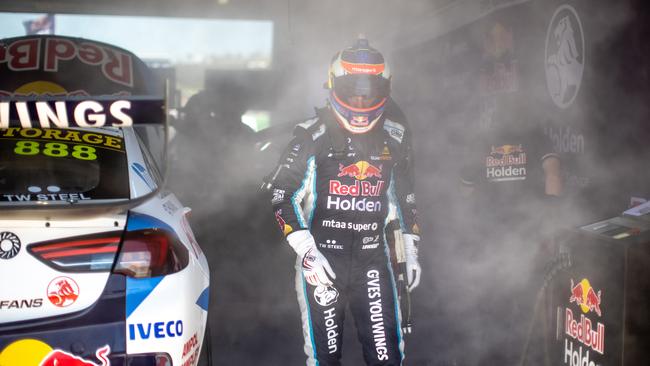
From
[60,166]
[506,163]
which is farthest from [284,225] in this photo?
[506,163]

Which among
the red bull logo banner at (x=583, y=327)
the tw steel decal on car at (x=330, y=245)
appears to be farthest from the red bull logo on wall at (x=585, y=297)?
the tw steel decal on car at (x=330, y=245)

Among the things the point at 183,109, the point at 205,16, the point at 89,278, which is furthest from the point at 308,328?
the point at 205,16

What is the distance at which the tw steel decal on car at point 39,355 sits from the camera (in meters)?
2.46

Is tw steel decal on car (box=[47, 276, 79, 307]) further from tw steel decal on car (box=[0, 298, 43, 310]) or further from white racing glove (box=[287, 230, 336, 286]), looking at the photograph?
white racing glove (box=[287, 230, 336, 286])

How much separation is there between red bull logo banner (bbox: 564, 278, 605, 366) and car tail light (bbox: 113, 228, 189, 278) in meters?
1.75

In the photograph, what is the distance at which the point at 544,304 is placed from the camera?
3.64 metres

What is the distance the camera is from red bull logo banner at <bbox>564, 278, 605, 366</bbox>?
3100 mm

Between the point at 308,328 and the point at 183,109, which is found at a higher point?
the point at 183,109

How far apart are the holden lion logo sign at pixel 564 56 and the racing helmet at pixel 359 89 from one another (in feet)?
4.23

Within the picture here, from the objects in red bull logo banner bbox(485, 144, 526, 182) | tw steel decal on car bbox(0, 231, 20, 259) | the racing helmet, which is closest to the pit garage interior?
red bull logo banner bbox(485, 144, 526, 182)

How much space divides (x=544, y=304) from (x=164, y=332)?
1.97 meters

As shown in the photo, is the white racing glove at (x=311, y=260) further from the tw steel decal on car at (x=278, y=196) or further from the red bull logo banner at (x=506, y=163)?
the red bull logo banner at (x=506, y=163)

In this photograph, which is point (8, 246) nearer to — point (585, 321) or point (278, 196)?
point (278, 196)

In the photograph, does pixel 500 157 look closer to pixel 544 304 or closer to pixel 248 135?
pixel 544 304
